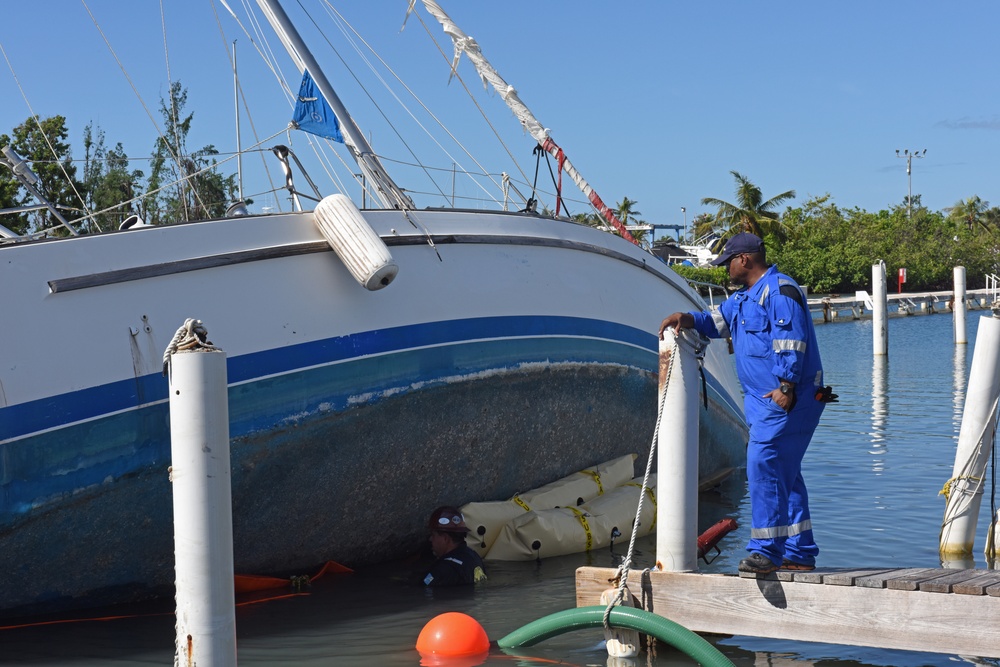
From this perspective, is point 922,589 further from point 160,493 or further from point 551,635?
point 160,493

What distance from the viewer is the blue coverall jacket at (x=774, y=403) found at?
15.2 feet

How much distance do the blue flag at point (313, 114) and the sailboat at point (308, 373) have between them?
0.13m

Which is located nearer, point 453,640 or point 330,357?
point 453,640

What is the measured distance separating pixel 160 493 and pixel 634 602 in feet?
8.44

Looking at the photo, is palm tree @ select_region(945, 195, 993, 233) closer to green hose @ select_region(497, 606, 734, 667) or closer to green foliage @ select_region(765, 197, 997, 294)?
green foliage @ select_region(765, 197, 997, 294)

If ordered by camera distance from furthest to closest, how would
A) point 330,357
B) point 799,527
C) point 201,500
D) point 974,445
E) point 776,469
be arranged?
point 974,445
point 330,357
point 799,527
point 776,469
point 201,500

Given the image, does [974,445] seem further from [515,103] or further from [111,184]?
[111,184]

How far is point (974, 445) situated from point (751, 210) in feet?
148

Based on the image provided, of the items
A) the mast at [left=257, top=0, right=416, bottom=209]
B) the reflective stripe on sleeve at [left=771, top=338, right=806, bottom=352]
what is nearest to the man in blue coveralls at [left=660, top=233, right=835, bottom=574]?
the reflective stripe on sleeve at [left=771, top=338, right=806, bottom=352]

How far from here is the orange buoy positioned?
17.0 ft

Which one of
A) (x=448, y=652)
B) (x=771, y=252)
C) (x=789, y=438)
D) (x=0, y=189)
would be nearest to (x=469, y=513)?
(x=448, y=652)

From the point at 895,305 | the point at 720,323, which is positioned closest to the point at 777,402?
the point at 720,323

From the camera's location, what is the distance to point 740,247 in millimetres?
4938

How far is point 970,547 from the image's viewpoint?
23.5 feet
